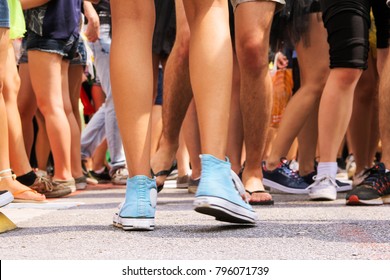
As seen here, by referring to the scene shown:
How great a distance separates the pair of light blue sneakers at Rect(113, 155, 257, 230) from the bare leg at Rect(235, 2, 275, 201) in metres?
1.15

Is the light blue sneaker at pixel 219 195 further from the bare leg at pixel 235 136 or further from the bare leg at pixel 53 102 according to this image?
the bare leg at pixel 53 102

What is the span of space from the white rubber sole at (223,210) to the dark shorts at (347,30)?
5.25ft

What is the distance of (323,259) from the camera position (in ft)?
6.63

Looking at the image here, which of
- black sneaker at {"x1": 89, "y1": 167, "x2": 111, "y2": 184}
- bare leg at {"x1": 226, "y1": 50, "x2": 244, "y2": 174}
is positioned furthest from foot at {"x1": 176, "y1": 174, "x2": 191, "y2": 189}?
black sneaker at {"x1": 89, "y1": 167, "x2": 111, "y2": 184}

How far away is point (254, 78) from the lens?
148 inches

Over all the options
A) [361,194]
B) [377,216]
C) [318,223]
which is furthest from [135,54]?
[361,194]

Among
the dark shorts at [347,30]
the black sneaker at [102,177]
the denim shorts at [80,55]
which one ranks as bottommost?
the black sneaker at [102,177]

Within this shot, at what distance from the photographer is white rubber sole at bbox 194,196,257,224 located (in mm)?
2529

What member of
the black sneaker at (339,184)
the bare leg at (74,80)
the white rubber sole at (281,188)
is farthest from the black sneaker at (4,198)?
the bare leg at (74,80)

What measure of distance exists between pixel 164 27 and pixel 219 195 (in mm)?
2940

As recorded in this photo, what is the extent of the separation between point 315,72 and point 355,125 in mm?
792

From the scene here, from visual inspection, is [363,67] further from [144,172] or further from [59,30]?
[59,30]

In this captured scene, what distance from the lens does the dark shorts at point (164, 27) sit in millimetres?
5117

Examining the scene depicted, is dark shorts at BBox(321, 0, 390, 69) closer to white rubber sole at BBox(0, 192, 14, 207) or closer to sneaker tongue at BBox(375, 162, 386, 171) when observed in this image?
sneaker tongue at BBox(375, 162, 386, 171)
